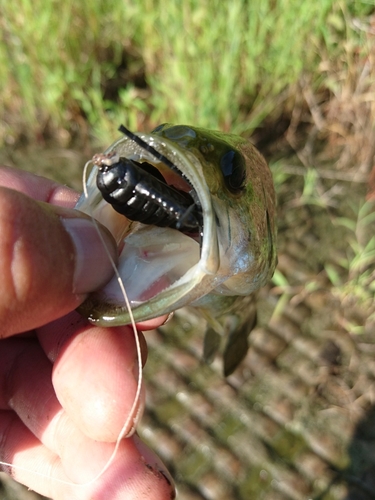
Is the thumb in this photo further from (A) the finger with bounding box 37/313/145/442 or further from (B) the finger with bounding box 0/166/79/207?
(B) the finger with bounding box 0/166/79/207

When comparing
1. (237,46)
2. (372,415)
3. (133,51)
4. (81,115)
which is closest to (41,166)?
(81,115)

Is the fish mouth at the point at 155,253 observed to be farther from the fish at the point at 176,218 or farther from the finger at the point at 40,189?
the finger at the point at 40,189

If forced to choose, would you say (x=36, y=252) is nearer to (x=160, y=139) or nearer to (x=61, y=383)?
(x=160, y=139)

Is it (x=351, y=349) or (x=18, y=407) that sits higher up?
(x=18, y=407)

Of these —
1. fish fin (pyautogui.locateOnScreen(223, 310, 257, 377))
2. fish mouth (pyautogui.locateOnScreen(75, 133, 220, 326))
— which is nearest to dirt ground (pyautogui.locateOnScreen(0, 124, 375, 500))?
fish fin (pyautogui.locateOnScreen(223, 310, 257, 377))

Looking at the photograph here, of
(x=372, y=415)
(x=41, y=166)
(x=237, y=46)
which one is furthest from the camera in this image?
(x=41, y=166)

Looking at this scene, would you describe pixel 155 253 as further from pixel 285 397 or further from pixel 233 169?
pixel 285 397

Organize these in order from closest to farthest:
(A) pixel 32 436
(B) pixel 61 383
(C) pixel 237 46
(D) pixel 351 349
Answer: (B) pixel 61 383
(A) pixel 32 436
(D) pixel 351 349
(C) pixel 237 46

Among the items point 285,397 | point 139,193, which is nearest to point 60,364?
Result: point 139,193
